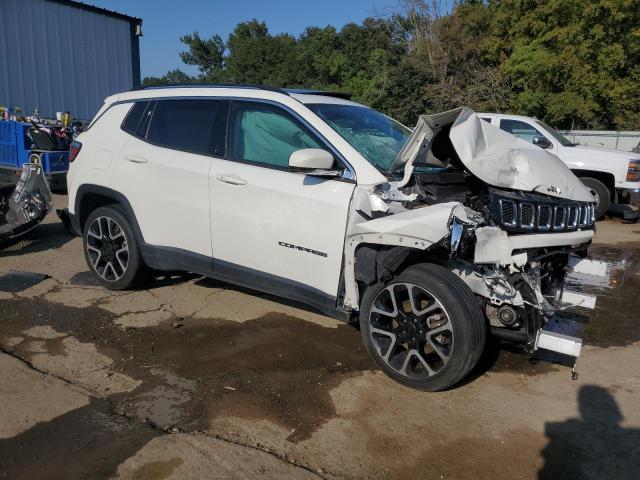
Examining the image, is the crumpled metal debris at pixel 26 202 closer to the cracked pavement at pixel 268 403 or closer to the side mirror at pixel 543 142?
the cracked pavement at pixel 268 403

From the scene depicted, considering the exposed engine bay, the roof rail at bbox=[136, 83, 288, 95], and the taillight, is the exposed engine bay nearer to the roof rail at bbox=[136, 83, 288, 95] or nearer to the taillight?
the roof rail at bbox=[136, 83, 288, 95]

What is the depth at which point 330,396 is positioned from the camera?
3.55 metres

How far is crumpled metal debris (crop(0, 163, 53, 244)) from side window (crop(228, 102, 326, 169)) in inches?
Result: 154

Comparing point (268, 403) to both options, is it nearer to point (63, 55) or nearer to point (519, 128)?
point (519, 128)

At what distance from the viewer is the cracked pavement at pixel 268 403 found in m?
2.86

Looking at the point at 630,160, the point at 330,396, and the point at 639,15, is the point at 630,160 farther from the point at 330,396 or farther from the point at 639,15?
the point at 639,15

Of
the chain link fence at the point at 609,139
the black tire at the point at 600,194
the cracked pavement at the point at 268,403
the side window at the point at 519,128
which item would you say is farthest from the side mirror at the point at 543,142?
the chain link fence at the point at 609,139

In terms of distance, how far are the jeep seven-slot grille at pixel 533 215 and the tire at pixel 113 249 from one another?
129 inches

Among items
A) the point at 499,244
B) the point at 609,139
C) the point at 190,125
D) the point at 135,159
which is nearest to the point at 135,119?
the point at 135,159

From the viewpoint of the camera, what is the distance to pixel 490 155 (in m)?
3.67

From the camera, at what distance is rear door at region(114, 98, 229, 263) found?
4520mm

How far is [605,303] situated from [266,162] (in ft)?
12.5

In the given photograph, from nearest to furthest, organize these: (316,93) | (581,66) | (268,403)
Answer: (268,403), (316,93), (581,66)

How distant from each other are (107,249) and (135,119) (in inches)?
49.8
